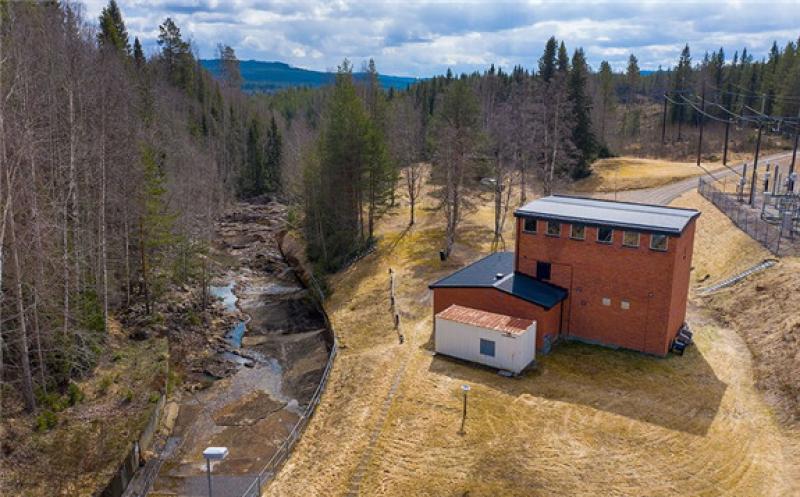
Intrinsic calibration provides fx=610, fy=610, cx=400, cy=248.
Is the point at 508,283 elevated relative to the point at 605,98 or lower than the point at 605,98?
lower

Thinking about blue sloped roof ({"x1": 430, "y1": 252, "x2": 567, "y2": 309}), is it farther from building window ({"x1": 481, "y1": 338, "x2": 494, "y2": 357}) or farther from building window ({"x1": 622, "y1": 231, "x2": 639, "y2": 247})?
building window ({"x1": 622, "y1": 231, "x2": 639, "y2": 247})

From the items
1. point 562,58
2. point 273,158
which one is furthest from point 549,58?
point 273,158

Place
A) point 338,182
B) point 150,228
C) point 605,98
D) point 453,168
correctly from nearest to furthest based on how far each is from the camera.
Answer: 1. point 150,228
2. point 453,168
3. point 338,182
4. point 605,98

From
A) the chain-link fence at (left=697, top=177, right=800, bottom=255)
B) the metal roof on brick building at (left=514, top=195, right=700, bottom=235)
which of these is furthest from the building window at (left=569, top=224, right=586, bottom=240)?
the chain-link fence at (left=697, top=177, right=800, bottom=255)

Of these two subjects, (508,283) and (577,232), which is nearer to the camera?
(577,232)

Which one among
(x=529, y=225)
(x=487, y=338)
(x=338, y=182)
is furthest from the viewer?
(x=338, y=182)

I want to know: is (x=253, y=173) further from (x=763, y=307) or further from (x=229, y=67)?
(x=763, y=307)

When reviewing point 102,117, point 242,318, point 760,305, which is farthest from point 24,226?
point 760,305
